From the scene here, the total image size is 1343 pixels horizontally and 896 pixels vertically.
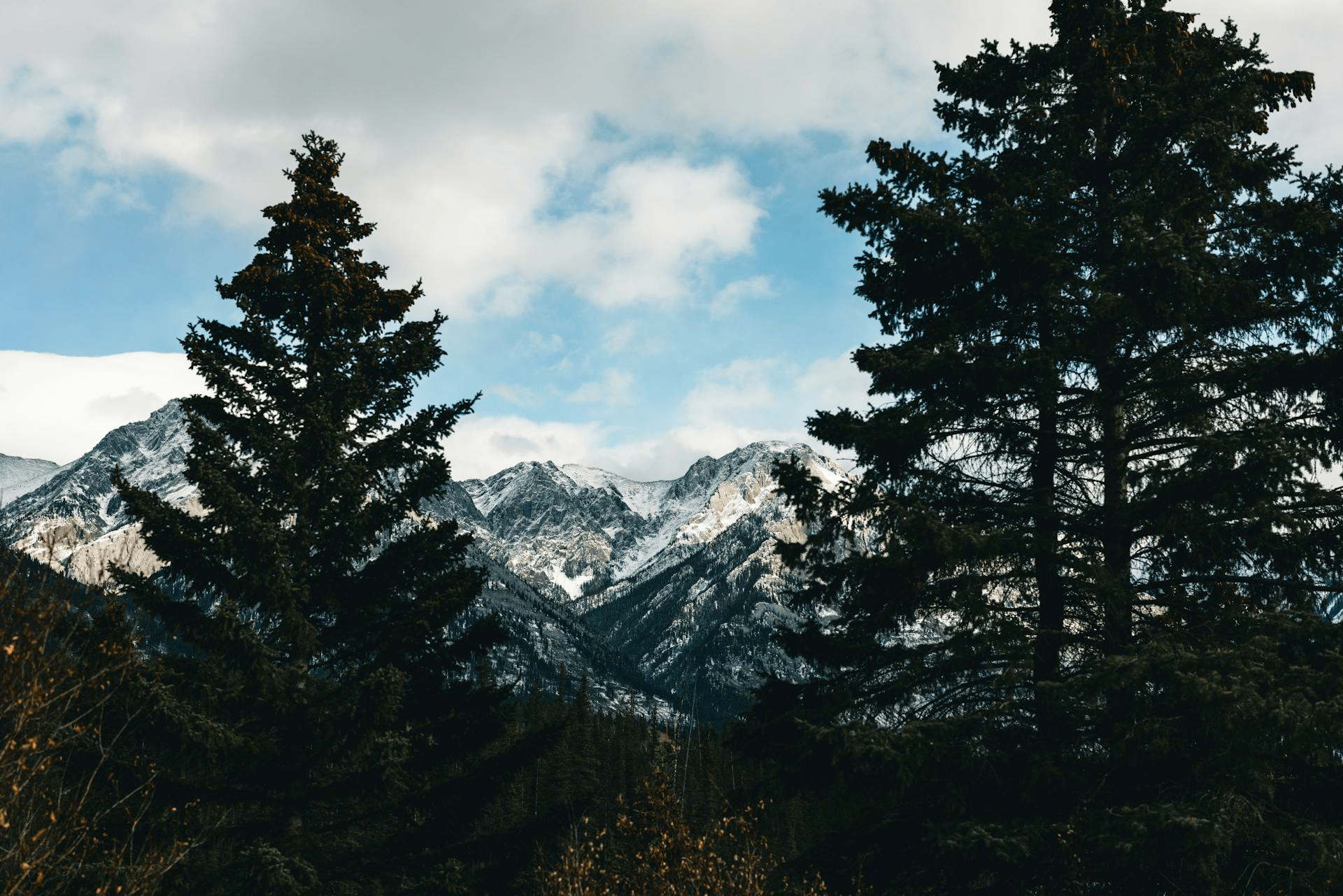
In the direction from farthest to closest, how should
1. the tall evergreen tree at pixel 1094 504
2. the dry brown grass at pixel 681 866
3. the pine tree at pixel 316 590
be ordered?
the pine tree at pixel 316 590, the dry brown grass at pixel 681 866, the tall evergreen tree at pixel 1094 504

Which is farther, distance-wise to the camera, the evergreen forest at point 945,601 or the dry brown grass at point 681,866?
the dry brown grass at point 681,866

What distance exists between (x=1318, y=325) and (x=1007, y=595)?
452 centimetres

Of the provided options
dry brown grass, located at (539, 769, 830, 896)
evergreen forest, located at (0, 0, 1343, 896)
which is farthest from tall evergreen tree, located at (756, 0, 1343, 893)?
dry brown grass, located at (539, 769, 830, 896)

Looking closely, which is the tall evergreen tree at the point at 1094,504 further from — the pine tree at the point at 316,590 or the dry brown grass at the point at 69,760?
the dry brown grass at the point at 69,760

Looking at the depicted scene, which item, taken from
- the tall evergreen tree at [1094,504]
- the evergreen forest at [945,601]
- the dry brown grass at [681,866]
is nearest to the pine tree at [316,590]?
the evergreen forest at [945,601]

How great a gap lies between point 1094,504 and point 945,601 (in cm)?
208

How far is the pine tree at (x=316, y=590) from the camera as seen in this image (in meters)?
10.4

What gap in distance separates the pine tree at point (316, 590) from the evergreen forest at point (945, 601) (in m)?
0.07

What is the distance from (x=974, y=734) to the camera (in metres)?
8.01

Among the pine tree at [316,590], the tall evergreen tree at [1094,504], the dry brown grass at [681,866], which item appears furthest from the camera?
the pine tree at [316,590]

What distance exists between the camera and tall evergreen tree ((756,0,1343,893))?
6965mm

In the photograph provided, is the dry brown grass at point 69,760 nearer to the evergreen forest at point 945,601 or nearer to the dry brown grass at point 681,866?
the evergreen forest at point 945,601

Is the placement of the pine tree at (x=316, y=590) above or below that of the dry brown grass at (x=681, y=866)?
above

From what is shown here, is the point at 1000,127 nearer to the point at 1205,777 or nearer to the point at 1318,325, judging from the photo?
the point at 1318,325
